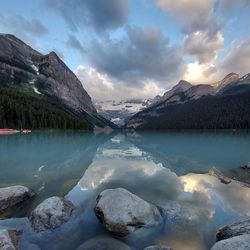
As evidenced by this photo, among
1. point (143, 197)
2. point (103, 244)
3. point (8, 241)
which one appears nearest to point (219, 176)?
point (143, 197)

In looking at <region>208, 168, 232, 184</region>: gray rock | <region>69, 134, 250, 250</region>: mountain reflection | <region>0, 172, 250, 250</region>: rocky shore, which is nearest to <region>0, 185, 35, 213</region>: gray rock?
<region>0, 172, 250, 250</region>: rocky shore

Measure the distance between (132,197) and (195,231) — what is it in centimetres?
438

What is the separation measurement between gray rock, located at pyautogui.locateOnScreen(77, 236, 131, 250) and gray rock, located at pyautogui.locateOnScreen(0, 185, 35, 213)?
25.2 ft

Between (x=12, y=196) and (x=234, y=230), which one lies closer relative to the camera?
(x=234, y=230)

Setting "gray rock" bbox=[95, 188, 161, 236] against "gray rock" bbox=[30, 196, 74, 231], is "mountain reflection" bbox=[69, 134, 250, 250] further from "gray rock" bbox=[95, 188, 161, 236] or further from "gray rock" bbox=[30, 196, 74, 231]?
"gray rock" bbox=[30, 196, 74, 231]

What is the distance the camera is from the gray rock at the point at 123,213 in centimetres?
1496

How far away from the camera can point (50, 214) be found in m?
16.0

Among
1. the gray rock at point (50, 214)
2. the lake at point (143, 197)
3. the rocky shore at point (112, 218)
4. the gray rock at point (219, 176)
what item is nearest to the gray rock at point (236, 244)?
the rocky shore at point (112, 218)

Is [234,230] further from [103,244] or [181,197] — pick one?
[181,197]

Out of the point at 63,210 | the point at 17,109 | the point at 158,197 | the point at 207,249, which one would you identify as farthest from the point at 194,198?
the point at 17,109

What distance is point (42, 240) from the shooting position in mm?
13891

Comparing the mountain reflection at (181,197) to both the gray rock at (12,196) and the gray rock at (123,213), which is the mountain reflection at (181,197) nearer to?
the gray rock at (123,213)

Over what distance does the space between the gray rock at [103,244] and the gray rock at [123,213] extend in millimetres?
911

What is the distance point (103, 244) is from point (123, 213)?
8.11ft
